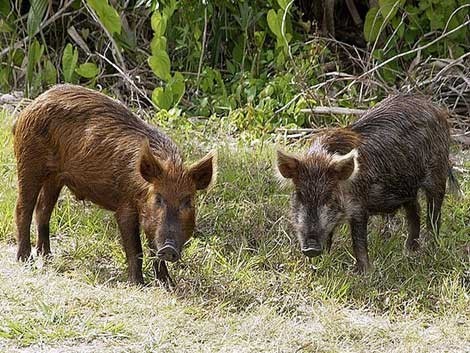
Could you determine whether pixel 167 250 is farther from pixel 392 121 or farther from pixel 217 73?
pixel 217 73

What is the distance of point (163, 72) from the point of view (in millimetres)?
9195

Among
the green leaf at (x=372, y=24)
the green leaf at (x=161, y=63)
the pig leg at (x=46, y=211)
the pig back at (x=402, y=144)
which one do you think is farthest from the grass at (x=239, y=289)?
the green leaf at (x=372, y=24)

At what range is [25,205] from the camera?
6.66 meters

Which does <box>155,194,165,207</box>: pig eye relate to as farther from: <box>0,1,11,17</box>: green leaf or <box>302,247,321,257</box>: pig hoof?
<box>0,1,11,17</box>: green leaf

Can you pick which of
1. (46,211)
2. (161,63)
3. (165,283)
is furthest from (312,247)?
(161,63)

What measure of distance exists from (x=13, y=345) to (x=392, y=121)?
2.90 meters

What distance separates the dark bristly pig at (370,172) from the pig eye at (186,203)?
58cm

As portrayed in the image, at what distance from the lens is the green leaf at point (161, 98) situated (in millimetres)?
9359

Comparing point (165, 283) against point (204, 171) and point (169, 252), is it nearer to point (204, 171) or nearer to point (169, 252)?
point (169, 252)

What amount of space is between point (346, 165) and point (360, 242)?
532 mm

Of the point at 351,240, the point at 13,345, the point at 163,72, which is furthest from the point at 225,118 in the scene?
the point at 13,345

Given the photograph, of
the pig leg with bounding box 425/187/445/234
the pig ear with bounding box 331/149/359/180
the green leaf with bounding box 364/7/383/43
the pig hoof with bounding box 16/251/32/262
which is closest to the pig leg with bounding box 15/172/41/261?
the pig hoof with bounding box 16/251/32/262

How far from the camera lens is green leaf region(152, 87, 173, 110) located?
30.7 feet

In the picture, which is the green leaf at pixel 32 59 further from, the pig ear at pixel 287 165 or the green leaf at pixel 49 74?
the pig ear at pixel 287 165
